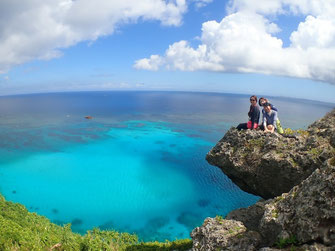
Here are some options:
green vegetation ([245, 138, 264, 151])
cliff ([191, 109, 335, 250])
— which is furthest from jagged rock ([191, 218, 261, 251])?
green vegetation ([245, 138, 264, 151])

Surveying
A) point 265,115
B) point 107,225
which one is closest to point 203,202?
point 107,225

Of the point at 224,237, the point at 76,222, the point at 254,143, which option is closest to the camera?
the point at 224,237

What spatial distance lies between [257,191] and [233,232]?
711 cm

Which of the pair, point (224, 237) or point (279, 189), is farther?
point (279, 189)

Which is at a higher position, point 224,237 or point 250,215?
point 224,237

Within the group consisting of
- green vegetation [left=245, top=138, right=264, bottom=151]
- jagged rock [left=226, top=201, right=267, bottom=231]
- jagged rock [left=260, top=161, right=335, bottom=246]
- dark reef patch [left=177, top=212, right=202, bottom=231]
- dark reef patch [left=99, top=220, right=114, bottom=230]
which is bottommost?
dark reef patch [left=99, top=220, right=114, bottom=230]

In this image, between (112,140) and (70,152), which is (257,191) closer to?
(70,152)

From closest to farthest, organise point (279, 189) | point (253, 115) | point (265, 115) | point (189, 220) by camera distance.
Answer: point (279, 189) → point (265, 115) → point (253, 115) → point (189, 220)

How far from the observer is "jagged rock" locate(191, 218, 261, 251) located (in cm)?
716

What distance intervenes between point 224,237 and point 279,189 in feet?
20.7

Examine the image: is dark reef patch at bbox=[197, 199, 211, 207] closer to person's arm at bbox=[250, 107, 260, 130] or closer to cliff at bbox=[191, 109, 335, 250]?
cliff at bbox=[191, 109, 335, 250]

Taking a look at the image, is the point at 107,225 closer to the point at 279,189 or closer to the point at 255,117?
the point at 279,189

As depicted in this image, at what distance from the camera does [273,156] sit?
1152cm

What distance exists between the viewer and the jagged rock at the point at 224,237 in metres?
7.16
